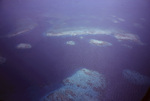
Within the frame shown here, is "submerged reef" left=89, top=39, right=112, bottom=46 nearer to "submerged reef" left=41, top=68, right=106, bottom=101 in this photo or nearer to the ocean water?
the ocean water

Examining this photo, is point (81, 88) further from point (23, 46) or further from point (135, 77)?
point (23, 46)

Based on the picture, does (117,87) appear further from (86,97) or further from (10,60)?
(10,60)

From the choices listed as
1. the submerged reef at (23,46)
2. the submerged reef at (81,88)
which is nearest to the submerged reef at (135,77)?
the submerged reef at (81,88)

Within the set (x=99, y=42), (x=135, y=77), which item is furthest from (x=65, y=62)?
(x=135, y=77)

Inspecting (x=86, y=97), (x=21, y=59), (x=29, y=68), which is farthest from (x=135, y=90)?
(x=21, y=59)

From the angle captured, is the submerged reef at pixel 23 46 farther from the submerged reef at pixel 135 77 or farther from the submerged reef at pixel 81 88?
the submerged reef at pixel 135 77
